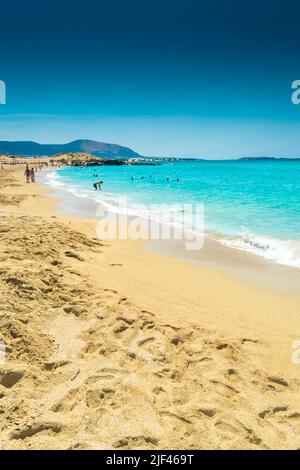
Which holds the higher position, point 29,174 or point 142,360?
point 29,174

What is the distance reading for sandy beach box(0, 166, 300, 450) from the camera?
10.3 ft

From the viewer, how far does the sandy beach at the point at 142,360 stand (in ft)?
10.3

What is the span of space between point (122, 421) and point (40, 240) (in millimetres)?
6305

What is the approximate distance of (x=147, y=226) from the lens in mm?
14242

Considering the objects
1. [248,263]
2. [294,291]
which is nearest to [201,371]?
[294,291]

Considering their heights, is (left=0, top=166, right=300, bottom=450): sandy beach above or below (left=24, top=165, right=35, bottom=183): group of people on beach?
below

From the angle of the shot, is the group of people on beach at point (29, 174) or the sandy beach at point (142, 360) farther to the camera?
the group of people on beach at point (29, 174)

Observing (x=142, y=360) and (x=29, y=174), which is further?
(x=29, y=174)

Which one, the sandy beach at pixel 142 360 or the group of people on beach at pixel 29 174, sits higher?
the group of people on beach at pixel 29 174

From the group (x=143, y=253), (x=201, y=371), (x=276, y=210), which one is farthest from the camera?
(x=276, y=210)

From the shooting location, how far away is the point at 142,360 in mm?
4215

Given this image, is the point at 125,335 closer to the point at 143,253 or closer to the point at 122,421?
the point at 122,421

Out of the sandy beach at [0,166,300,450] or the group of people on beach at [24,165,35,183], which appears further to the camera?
the group of people on beach at [24,165,35,183]

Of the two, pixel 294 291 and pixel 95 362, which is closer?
pixel 95 362
